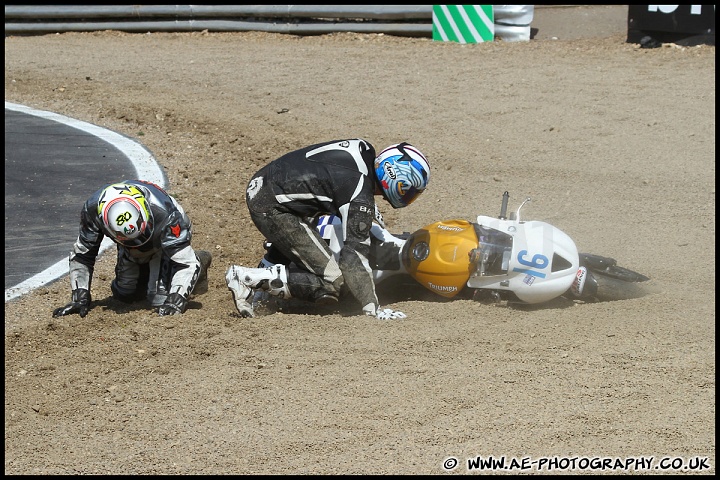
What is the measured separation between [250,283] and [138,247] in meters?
1.06

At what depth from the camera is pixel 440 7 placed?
1731 cm

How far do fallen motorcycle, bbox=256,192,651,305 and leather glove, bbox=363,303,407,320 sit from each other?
1.95ft

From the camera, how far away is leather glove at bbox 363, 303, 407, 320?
7.36 meters

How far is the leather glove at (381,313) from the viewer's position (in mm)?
7356

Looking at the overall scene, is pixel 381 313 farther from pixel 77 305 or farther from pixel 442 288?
pixel 77 305

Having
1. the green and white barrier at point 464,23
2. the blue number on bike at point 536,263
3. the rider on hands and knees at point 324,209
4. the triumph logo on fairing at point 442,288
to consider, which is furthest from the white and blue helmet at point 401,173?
the green and white barrier at point 464,23

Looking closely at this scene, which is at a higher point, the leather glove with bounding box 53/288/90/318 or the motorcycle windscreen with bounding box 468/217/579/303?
the motorcycle windscreen with bounding box 468/217/579/303

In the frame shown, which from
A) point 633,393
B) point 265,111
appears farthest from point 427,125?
point 633,393

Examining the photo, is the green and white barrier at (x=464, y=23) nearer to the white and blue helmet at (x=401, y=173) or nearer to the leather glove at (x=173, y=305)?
the white and blue helmet at (x=401, y=173)

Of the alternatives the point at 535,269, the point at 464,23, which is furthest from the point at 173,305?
the point at 464,23

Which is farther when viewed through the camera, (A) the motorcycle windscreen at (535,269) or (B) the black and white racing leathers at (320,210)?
(A) the motorcycle windscreen at (535,269)

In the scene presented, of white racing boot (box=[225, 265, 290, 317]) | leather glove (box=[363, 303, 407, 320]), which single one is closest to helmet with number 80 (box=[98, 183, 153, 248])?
white racing boot (box=[225, 265, 290, 317])

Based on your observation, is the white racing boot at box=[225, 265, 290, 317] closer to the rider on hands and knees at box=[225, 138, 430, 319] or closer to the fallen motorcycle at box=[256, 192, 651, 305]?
the rider on hands and knees at box=[225, 138, 430, 319]

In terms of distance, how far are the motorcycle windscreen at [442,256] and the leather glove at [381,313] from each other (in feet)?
1.82
